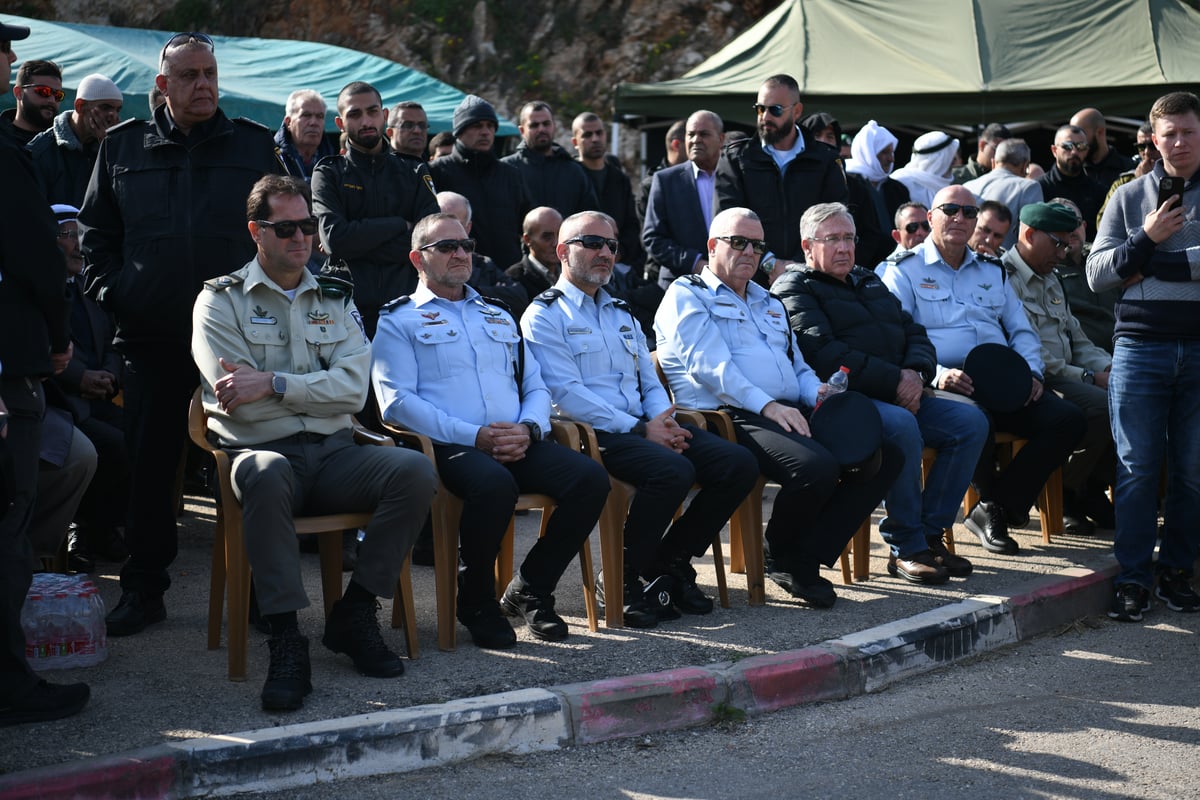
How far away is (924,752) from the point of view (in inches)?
177

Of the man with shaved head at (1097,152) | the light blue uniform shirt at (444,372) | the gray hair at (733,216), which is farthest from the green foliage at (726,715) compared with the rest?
the man with shaved head at (1097,152)

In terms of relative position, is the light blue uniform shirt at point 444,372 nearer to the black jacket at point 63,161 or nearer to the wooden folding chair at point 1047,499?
the black jacket at point 63,161

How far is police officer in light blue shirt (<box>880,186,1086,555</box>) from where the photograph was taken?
7270 millimetres

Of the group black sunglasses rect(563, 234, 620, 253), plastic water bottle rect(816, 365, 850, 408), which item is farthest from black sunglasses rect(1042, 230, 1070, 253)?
black sunglasses rect(563, 234, 620, 253)

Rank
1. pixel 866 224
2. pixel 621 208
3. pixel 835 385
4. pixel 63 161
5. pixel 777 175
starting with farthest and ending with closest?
pixel 621 208, pixel 866 224, pixel 777 175, pixel 63 161, pixel 835 385

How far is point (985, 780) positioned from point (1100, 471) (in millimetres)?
4131

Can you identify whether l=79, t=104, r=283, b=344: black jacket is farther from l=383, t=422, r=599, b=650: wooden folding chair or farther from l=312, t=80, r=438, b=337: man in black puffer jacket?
l=312, t=80, r=438, b=337: man in black puffer jacket

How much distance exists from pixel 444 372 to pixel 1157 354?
3.24 m

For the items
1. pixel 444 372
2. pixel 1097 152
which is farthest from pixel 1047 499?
pixel 1097 152

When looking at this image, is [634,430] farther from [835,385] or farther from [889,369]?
[889,369]

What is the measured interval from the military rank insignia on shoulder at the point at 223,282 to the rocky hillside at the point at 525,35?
16631 mm

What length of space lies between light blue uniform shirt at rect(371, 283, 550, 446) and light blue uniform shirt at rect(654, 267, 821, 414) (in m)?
0.90

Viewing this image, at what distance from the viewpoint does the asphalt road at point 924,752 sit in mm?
4141

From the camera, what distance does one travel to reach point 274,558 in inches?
186
